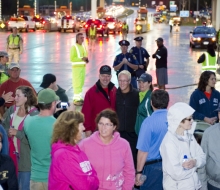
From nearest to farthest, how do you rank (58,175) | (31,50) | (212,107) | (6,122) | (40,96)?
(58,175), (40,96), (6,122), (212,107), (31,50)

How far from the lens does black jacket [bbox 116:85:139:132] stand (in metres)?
8.05

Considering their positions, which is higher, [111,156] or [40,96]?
[40,96]

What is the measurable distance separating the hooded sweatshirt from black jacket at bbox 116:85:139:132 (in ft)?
10.4

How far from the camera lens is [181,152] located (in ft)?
17.8

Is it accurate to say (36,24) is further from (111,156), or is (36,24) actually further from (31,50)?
(111,156)

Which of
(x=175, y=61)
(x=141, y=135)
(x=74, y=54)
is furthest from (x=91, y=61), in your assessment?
(x=141, y=135)

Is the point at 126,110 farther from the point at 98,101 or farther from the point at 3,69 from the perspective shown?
the point at 3,69

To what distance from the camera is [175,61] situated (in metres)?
28.2

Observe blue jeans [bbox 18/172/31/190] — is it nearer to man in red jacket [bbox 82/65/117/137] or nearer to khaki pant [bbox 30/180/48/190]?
khaki pant [bbox 30/180/48/190]

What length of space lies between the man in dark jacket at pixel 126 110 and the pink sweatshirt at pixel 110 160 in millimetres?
2339

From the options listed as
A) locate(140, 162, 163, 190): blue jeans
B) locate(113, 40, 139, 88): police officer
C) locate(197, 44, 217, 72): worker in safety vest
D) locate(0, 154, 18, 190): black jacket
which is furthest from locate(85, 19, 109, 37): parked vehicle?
locate(0, 154, 18, 190): black jacket

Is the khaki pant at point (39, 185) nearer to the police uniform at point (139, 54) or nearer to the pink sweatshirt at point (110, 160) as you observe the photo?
the pink sweatshirt at point (110, 160)

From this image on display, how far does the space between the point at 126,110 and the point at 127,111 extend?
0.8 inches

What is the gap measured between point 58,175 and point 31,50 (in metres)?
29.9
